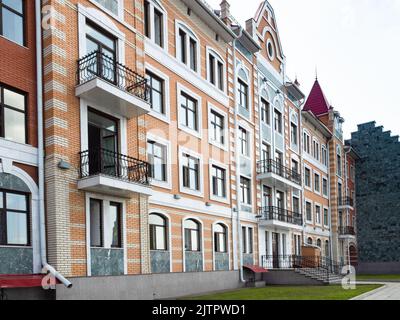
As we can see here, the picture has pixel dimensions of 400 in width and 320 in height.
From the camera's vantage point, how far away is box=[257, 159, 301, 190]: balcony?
26.5m

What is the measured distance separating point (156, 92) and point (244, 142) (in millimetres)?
8253

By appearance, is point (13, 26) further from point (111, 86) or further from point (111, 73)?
point (111, 73)

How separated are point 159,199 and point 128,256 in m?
3.20

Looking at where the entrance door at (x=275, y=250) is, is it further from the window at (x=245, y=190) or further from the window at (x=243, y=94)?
the window at (x=243, y=94)

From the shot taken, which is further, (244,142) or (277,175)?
(277,175)

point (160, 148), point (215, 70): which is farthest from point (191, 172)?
point (215, 70)

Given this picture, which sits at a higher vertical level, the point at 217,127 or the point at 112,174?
the point at 217,127

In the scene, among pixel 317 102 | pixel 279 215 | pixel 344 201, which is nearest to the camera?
pixel 279 215

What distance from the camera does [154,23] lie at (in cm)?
1908

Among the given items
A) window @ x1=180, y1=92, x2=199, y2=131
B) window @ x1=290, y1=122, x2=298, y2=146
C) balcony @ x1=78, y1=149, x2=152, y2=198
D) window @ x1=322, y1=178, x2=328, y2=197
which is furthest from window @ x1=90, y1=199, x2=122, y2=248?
window @ x1=322, y1=178, x2=328, y2=197

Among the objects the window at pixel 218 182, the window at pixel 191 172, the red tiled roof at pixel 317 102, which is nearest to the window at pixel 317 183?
the red tiled roof at pixel 317 102

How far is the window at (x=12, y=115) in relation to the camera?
12391 mm
